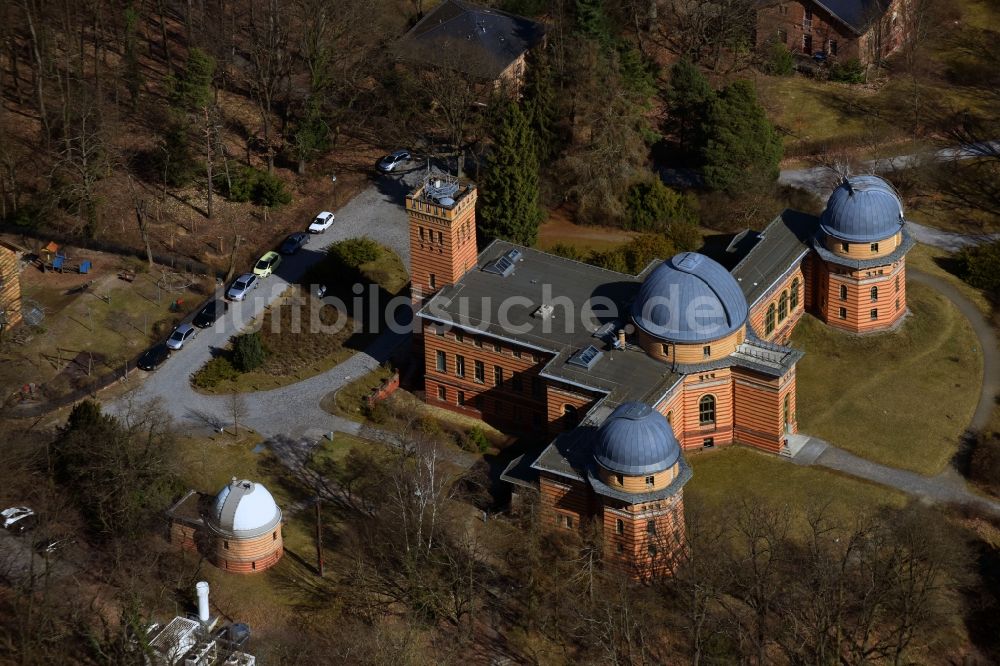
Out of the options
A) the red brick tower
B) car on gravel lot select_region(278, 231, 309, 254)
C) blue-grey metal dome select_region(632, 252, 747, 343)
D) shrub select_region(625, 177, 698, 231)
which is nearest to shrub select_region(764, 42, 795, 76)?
shrub select_region(625, 177, 698, 231)

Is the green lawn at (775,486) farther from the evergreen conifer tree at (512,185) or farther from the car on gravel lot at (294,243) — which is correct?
the car on gravel lot at (294,243)

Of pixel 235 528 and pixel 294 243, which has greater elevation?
pixel 294 243

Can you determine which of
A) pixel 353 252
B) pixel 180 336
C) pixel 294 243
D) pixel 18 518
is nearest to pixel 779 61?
pixel 353 252

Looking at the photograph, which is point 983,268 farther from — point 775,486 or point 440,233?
point 440,233

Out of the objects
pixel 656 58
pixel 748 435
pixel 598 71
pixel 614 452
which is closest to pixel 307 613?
pixel 614 452

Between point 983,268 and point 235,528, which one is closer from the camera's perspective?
point 235,528

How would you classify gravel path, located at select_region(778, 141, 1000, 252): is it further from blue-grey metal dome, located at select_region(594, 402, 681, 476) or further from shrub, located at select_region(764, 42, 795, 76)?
blue-grey metal dome, located at select_region(594, 402, 681, 476)
